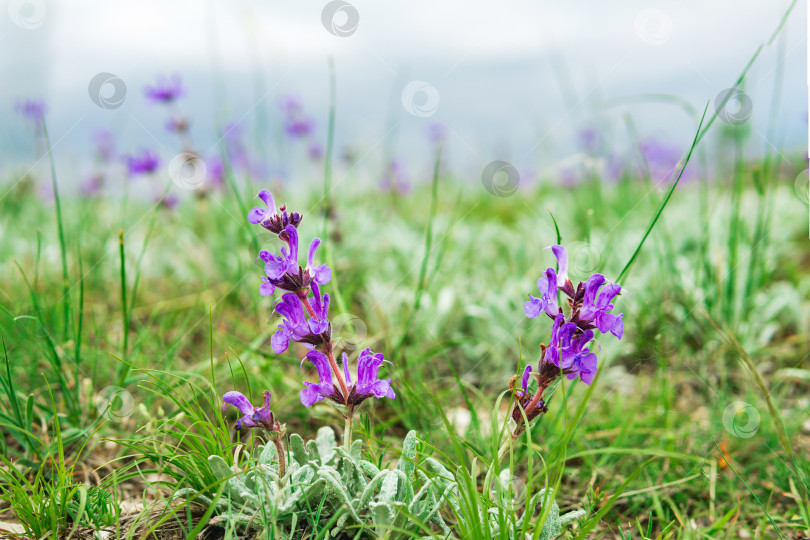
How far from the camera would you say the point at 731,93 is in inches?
86.2

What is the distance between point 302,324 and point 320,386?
167 millimetres

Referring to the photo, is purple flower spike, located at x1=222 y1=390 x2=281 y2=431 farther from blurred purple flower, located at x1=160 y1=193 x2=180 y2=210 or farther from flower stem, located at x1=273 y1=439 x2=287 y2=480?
blurred purple flower, located at x1=160 y1=193 x2=180 y2=210

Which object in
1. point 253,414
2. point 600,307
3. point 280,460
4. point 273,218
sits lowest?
point 280,460

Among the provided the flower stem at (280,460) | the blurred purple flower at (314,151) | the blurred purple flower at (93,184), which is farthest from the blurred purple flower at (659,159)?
the flower stem at (280,460)

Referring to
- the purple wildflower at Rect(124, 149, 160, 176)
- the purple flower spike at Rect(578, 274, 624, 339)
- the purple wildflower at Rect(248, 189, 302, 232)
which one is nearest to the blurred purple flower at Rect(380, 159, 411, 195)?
the purple wildflower at Rect(124, 149, 160, 176)

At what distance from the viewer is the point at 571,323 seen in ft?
4.82

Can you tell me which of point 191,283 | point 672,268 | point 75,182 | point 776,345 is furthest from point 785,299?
point 75,182

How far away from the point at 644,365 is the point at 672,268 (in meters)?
0.52

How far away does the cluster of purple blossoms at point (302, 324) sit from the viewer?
151cm

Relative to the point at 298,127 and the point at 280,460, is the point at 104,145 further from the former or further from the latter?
the point at 280,460

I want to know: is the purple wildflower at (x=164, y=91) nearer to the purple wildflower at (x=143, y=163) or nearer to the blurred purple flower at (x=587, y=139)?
the purple wildflower at (x=143, y=163)

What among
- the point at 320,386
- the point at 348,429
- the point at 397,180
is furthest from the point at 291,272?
the point at 397,180

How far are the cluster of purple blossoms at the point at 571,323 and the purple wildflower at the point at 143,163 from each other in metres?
3.45

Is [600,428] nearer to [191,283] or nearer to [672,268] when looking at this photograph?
[672,268]
